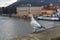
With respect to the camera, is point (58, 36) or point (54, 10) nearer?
point (58, 36)

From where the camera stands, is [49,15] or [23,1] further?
[23,1]

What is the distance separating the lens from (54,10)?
569cm

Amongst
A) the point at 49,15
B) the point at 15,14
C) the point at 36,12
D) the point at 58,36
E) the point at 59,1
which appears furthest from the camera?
the point at 59,1

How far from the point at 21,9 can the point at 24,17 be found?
1.10ft

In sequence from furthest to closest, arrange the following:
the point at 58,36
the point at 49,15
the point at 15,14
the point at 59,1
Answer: the point at 59,1, the point at 15,14, the point at 49,15, the point at 58,36

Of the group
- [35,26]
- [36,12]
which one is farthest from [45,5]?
[35,26]

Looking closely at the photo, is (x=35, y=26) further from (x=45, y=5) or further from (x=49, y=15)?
(x=45, y=5)

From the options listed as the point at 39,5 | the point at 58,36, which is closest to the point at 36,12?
the point at 39,5

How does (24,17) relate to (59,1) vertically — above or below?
→ below

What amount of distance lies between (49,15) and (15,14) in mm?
1260

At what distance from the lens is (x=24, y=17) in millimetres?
5633

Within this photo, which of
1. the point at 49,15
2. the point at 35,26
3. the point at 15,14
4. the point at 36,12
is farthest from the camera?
the point at 15,14

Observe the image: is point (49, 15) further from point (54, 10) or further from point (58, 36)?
point (58, 36)

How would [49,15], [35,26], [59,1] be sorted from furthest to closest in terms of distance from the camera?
[59,1] < [49,15] < [35,26]
